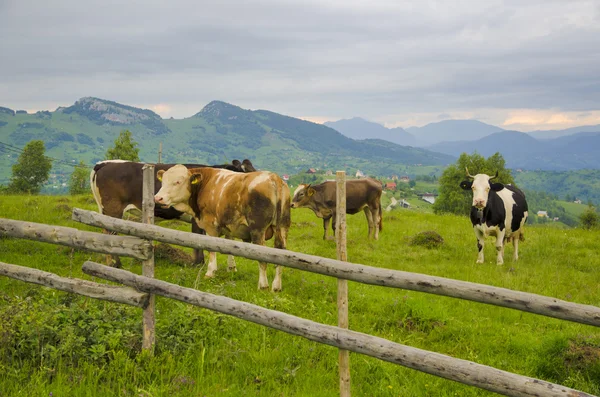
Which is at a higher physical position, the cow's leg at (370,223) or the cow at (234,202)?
the cow at (234,202)

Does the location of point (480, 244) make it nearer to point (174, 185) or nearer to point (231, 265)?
point (231, 265)

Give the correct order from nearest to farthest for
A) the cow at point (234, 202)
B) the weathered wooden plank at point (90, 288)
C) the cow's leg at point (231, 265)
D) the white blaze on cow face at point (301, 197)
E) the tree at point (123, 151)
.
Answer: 1. the weathered wooden plank at point (90, 288)
2. the cow at point (234, 202)
3. the cow's leg at point (231, 265)
4. the white blaze on cow face at point (301, 197)
5. the tree at point (123, 151)

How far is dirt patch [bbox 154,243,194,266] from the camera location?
10648 millimetres

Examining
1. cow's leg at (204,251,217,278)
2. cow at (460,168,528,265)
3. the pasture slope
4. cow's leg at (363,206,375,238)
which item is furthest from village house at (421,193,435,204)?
the pasture slope

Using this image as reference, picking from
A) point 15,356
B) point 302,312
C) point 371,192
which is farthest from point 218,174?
point 371,192

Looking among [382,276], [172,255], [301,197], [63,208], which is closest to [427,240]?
[301,197]

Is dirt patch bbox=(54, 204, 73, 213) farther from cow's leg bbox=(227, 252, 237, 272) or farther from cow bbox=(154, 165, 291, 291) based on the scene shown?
cow's leg bbox=(227, 252, 237, 272)

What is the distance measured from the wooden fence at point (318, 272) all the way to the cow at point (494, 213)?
8.39 meters

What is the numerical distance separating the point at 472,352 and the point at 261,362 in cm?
315

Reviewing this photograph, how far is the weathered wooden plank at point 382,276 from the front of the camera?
3.85 metres

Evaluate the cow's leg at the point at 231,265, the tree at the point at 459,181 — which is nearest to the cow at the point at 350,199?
the cow's leg at the point at 231,265

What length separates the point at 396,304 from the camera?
8.07 metres

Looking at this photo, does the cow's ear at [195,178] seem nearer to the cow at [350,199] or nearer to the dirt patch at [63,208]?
the cow at [350,199]

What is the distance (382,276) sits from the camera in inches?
180
